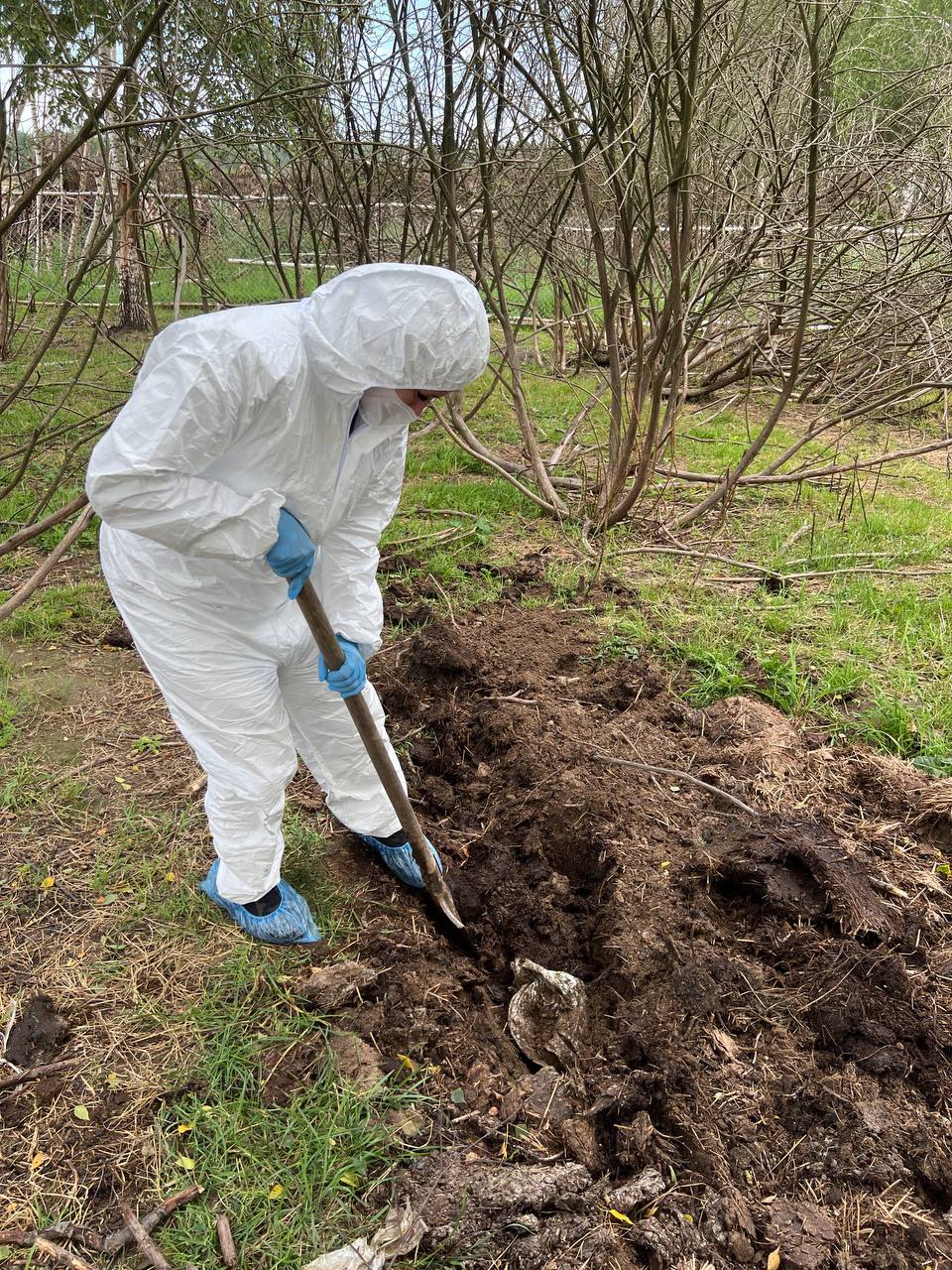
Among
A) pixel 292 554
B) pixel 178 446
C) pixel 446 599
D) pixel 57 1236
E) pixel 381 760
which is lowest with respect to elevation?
pixel 57 1236

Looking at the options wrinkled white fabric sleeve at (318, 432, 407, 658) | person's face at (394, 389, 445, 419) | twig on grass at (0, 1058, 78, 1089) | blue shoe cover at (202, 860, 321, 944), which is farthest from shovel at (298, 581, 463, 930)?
twig on grass at (0, 1058, 78, 1089)

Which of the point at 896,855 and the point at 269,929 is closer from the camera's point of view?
the point at 269,929

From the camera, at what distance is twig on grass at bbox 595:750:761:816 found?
2.70m

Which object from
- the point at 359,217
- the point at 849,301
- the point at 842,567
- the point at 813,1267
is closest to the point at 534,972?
the point at 813,1267

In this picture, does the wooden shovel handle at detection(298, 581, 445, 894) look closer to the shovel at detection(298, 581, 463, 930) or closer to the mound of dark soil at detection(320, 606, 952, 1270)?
the shovel at detection(298, 581, 463, 930)

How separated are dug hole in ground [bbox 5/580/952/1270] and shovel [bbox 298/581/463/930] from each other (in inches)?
3.7

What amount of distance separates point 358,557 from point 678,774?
1.33 m

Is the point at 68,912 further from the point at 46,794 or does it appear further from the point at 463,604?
the point at 463,604

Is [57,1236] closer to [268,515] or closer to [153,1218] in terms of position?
[153,1218]

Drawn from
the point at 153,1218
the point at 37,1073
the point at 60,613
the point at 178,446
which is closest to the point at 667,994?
the point at 153,1218

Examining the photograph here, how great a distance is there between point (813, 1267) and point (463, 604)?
2962 millimetres

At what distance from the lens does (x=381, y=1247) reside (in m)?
1.65

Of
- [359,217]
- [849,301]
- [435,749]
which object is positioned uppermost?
[359,217]

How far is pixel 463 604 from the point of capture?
416cm
